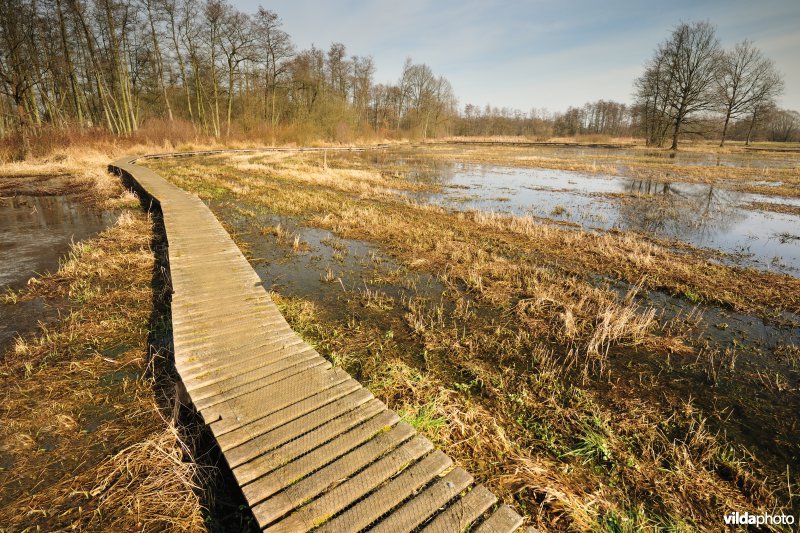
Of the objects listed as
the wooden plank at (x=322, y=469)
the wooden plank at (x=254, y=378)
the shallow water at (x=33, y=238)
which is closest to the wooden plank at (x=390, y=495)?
the wooden plank at (x=322, y=469)

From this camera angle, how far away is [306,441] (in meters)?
2.57

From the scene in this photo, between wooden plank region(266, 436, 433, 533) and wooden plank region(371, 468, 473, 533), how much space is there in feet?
0.77

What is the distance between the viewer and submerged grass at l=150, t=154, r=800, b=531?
2746 millimetres

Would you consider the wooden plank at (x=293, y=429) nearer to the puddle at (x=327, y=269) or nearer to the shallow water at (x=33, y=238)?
the puddle at (x=327, y=269)

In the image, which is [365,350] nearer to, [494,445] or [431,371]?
[431,371]

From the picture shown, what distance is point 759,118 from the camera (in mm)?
51375

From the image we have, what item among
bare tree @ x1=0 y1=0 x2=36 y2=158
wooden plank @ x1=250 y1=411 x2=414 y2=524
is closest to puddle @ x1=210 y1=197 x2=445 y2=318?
wooden plank @ x1=250 y1=411 x2=414 y2=524

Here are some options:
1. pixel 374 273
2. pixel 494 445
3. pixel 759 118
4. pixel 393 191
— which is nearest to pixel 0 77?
pixel 393 191

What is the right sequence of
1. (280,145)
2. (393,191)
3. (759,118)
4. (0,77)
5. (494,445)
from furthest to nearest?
(759,118) → (280,145) → (0,77) → (393,191) → (494,445)

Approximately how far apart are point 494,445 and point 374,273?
4.39m

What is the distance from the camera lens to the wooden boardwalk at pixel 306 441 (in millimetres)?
2086

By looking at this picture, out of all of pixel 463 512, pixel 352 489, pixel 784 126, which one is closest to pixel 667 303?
pixel 463 512

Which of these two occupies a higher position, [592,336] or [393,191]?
[393,191]

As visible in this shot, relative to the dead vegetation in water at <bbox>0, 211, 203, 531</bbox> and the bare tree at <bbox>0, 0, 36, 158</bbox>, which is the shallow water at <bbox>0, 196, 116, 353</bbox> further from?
the bare tree at <bbox>0, 0, 36, 158</bbox>
